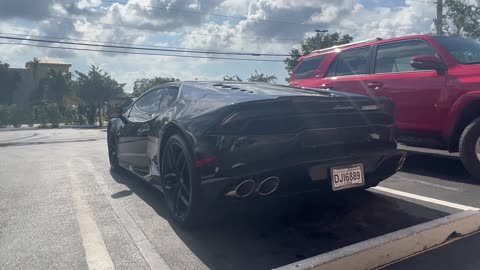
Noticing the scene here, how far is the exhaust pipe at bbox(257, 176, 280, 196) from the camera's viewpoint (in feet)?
10.9

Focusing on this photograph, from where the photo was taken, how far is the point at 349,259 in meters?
2.63

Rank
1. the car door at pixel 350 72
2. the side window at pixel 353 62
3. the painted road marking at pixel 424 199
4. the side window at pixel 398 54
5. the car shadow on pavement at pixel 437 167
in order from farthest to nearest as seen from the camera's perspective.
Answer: the side window at pixel 353 62 → the car door at pixel 350 72 → the side window at pixel 398 54 → the car shadow on pavement at pixel 437 167 → the painted road marking at pixel 424 199

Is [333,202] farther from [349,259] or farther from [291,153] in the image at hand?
[349,259]

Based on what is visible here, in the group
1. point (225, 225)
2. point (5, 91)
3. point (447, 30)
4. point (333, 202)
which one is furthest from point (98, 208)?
point (5, 91)

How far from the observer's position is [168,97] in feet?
15.6

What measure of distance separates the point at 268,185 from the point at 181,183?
32.0 inches

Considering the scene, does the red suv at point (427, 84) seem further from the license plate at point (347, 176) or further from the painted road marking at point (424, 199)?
the license plate at point (347, 176)

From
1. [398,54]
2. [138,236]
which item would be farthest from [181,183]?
[398,54]

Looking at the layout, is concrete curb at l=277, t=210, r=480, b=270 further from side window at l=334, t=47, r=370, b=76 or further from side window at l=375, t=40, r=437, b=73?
side window at l=334, t=47, r=370, b=76

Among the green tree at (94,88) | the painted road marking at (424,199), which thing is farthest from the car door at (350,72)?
the green tree at (94,88)

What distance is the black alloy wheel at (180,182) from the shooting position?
136 inches

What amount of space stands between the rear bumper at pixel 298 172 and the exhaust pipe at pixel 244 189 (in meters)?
0.03

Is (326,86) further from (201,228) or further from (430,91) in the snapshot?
(201,228)

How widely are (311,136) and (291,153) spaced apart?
23 cm
